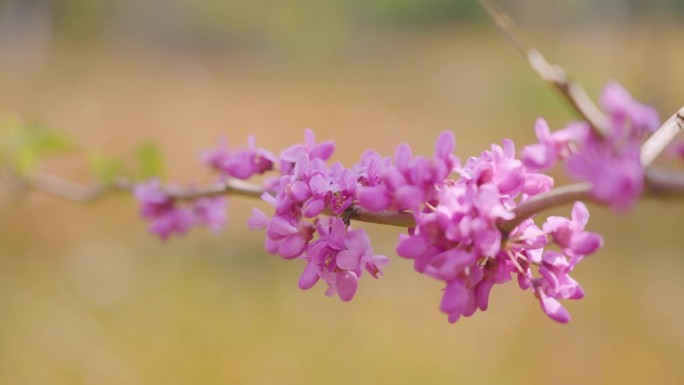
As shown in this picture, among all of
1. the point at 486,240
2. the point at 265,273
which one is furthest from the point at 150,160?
the point at 265,273

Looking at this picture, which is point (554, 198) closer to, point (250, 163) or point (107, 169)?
point (250, 163)

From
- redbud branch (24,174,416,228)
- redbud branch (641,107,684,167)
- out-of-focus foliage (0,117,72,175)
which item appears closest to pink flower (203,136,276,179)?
redbud branch (24,174,416,228)

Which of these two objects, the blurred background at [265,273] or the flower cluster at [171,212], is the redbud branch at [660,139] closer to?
the blurred background at [265,273]

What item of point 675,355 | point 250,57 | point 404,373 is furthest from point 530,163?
point 250,57

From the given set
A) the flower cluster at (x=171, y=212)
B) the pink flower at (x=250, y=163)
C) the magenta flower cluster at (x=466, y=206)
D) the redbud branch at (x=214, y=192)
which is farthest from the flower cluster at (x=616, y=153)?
the flower cluster at (x=171, y=212)

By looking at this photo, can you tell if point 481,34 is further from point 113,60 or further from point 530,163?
point 530,163

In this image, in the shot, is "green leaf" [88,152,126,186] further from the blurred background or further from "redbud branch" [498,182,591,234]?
"redbud branch" [498,182,591,234]

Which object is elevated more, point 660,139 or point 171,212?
point 660,139
